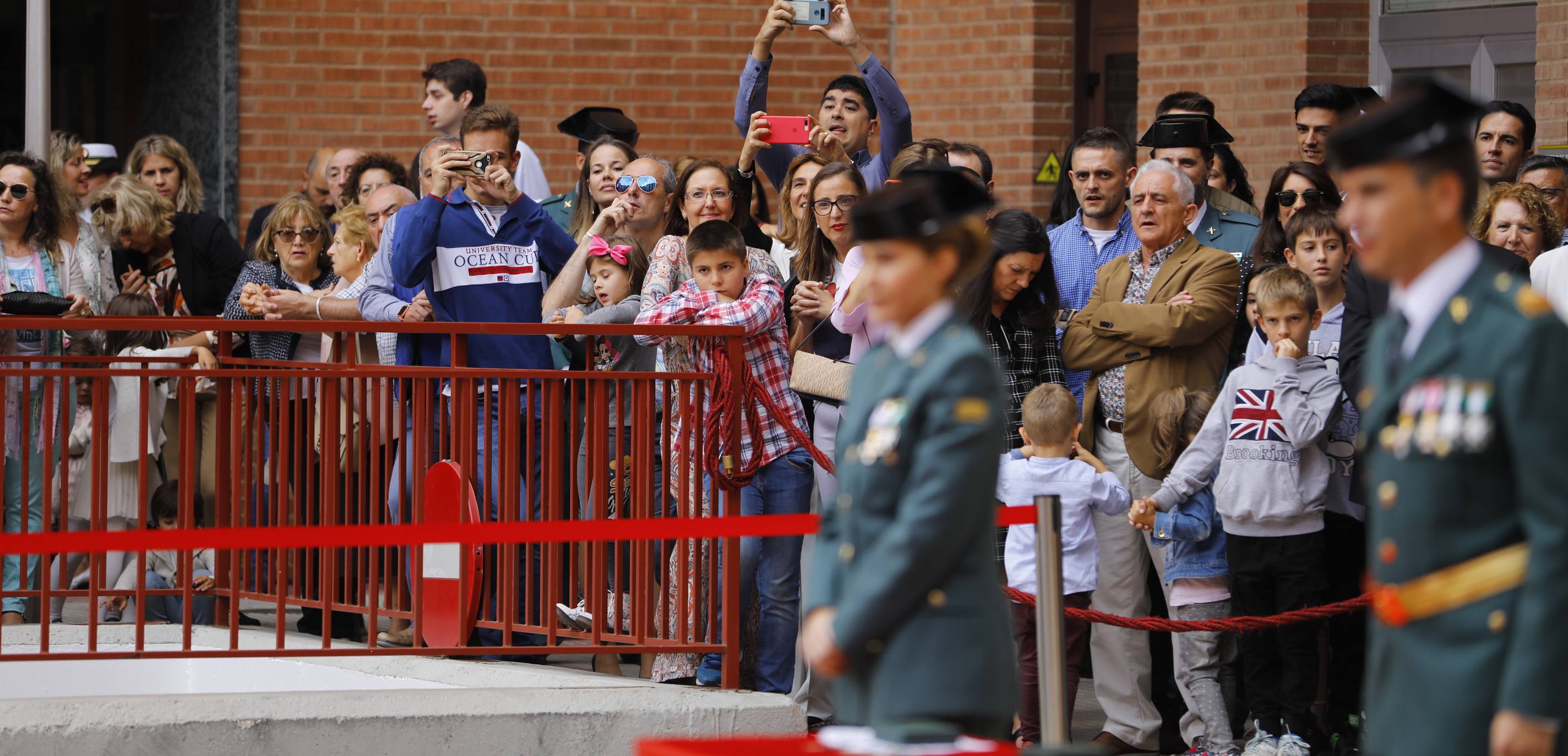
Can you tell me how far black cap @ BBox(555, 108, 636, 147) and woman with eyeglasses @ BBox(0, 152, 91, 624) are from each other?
2.59 meters

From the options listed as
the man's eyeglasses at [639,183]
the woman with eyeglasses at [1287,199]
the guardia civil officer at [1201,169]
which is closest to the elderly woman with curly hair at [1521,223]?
the woman with eyeglasses at [1287,199]

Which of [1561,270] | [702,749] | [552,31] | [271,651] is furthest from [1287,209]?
[552,31]

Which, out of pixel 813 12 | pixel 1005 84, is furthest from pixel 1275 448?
pixel 1005 84

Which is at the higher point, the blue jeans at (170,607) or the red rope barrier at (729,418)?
the red rope barrier at (729,418)

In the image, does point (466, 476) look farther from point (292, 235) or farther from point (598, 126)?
point (598, 126)

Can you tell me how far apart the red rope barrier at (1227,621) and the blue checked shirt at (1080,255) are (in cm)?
181

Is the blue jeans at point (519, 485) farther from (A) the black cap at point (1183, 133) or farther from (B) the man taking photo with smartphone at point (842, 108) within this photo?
(A) the black cap at point (1183, 133)

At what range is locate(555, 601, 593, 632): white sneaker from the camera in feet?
21.9

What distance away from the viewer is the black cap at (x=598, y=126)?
32.3 ft

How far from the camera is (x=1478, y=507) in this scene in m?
3.10

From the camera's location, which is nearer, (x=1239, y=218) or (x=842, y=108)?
(x=1239, y=218)

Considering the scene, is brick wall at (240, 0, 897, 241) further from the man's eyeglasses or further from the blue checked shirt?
the blue checked shirt

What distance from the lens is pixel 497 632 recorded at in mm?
7000

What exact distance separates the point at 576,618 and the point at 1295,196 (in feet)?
10.8
